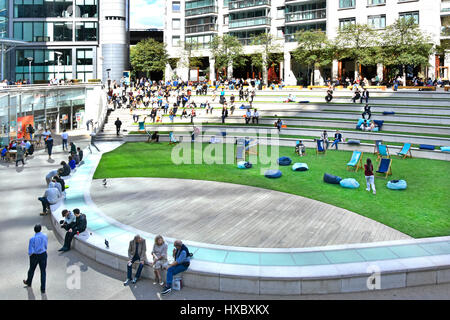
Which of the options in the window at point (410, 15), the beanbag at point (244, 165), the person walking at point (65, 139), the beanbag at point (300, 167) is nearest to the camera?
the beanbag at point (300, 167)

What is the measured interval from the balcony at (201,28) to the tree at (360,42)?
29.7 m

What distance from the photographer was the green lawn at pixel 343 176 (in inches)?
559

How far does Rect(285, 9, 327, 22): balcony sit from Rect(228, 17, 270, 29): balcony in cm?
440

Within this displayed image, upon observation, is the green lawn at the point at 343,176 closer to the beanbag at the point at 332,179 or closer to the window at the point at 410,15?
the beanbag at the point at 332,179

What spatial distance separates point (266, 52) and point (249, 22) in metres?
9.83

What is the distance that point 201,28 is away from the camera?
77562mm

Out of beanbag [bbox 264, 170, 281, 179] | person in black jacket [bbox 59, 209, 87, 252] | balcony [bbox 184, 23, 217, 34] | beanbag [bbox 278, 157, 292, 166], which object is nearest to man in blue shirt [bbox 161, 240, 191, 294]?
person in black jacket [bbox 59, 209, 87, 252]

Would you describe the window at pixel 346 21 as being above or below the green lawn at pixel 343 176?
above

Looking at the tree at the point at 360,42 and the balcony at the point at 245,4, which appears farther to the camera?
the balcony at the point at 245,4

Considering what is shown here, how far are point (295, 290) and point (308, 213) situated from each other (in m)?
5.54

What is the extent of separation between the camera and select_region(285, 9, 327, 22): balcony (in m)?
61.9

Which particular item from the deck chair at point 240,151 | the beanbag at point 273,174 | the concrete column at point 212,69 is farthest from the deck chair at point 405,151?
the concrete column at point 212,69

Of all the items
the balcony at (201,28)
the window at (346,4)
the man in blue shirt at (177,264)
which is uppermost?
the balcony at (201,28)
